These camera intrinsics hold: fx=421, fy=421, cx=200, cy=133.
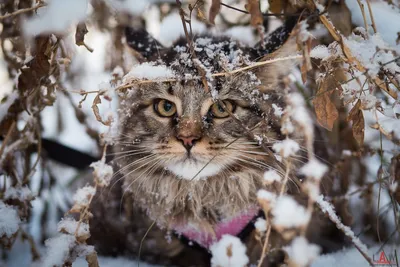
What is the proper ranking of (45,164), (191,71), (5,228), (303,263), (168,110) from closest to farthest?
(303,263) → (5,228) → (191,71) → (168,110) → (45,164)

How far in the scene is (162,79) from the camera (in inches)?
64.2

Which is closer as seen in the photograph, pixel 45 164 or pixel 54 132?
pixel 45 164

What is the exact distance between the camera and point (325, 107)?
4.91ft

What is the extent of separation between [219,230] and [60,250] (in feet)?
2.91

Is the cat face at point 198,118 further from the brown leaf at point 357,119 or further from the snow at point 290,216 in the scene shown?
the snow at point 290,216

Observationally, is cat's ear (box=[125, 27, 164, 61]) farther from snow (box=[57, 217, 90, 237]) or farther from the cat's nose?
snow (box=[57, 217, 90, 237])

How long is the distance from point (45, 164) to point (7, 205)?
94 centimetres

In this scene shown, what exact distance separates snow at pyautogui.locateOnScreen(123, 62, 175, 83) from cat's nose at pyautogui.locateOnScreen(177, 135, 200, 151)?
0.87ft

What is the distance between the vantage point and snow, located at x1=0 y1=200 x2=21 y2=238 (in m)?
1.59

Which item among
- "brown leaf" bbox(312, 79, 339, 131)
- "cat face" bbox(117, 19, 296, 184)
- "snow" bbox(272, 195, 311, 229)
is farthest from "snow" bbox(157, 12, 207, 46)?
"snow" bbox(272, 195, 311, 229)

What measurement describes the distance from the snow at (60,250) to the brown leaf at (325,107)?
0.94 metres

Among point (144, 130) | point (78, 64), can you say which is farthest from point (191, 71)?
point (78, 64)

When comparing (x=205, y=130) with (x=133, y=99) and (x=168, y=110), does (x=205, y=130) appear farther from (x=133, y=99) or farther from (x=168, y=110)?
(x=133, y=99)

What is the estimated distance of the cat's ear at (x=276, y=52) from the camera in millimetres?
1819
